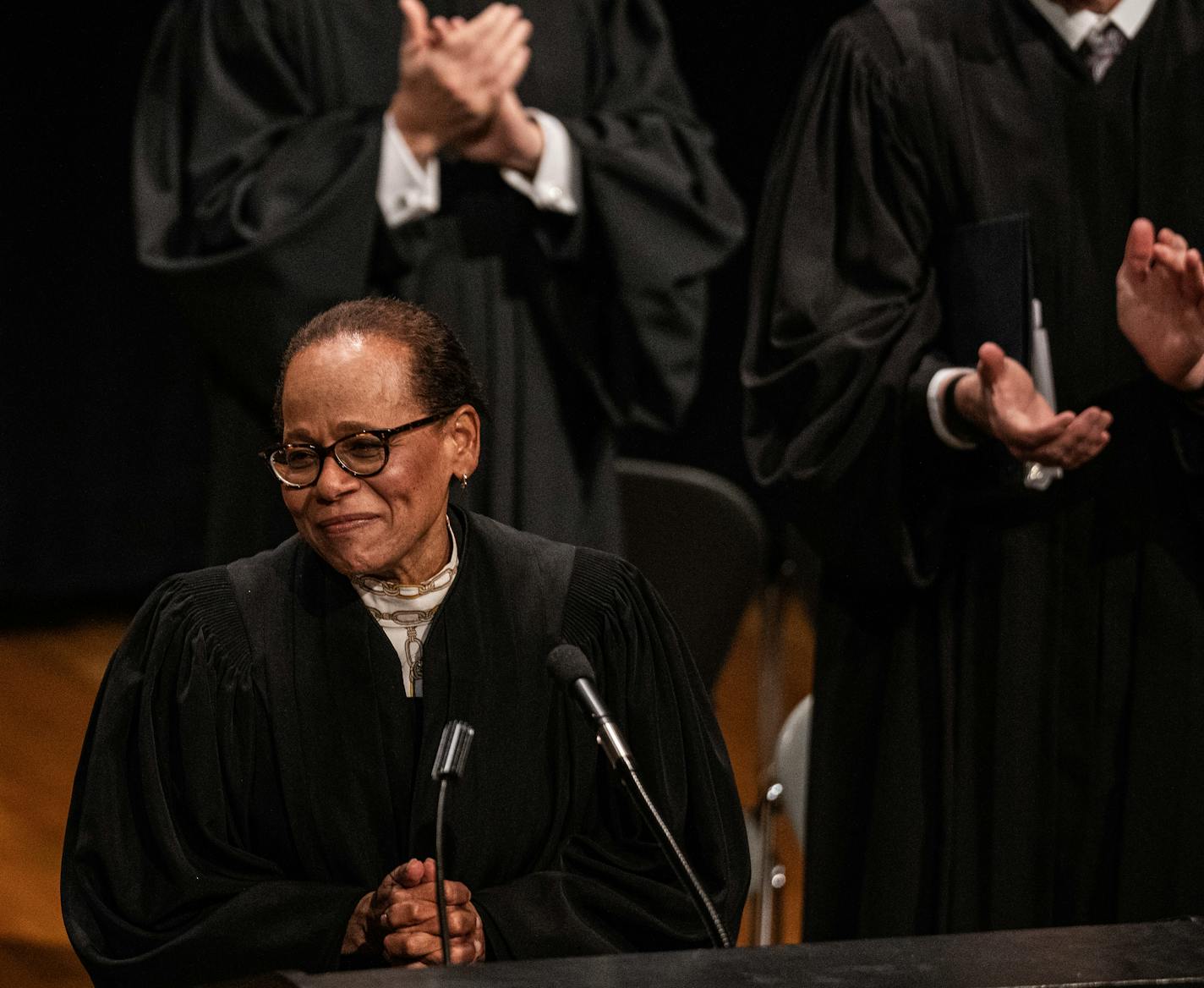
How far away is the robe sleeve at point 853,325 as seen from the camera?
3252mm

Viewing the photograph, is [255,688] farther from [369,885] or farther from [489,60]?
[489,60]

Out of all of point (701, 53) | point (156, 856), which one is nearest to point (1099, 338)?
point (156, 856)

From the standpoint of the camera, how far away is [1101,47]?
3293 millimetres

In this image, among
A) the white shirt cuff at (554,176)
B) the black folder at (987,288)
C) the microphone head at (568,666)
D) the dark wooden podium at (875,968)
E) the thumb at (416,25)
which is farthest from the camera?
the white shirt cuff at (554,176)

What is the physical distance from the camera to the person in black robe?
232 cm

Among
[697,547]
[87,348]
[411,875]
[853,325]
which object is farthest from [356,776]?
[87,348]

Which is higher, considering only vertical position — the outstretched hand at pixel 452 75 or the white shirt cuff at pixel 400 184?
the outstretched hand at pixel 452 75

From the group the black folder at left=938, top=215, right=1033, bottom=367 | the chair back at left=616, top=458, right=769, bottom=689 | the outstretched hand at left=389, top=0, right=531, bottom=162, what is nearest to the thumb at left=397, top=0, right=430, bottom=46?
the outstretched hand at left=389, top=0, right=531, bottom=162

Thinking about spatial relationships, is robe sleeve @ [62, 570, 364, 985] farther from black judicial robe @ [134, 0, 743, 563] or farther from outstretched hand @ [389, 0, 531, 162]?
outstretched hand @ [389, 0, 531, 162]

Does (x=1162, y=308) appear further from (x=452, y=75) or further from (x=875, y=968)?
(x=875, y=968)

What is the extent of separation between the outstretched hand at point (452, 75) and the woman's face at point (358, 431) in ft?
4.13

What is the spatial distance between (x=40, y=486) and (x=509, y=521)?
284 cm

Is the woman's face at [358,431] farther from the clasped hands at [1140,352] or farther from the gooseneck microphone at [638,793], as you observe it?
the clasped hands at [1140,352]

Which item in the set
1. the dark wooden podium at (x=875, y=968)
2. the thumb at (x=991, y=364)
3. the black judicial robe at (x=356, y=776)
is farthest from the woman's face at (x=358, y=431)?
the thumb at (x=991, y=364)
